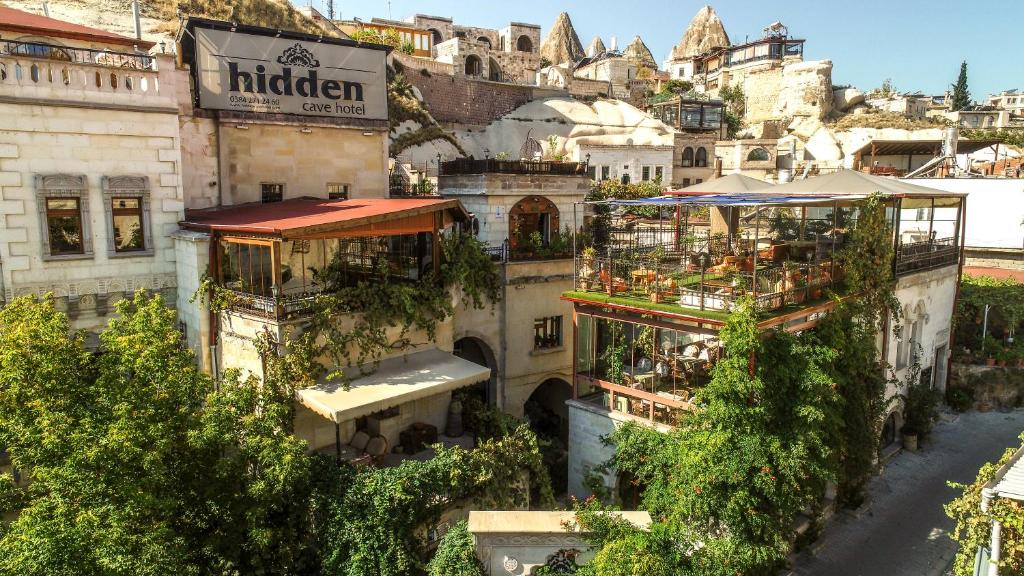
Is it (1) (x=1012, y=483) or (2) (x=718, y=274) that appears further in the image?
(2) (x=718, y=274)

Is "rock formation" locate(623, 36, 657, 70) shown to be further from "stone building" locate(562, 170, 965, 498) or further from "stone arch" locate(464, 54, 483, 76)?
"stone building" locate(562, 170, 965, 498)

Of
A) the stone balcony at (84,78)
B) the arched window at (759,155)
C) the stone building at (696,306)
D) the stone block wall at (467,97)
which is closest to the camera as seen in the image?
the stone balcony at (84,78)

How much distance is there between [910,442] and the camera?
1917 centimetres

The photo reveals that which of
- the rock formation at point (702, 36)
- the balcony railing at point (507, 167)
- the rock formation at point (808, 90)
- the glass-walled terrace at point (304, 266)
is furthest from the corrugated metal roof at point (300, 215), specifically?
the rock formation at point (702, 36)

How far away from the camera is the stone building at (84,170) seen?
1313 centimetres

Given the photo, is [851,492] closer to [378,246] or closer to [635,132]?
[378,246]

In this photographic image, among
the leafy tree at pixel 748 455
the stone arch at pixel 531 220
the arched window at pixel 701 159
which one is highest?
the arched window at pixel 701 159

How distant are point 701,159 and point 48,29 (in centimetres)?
4276

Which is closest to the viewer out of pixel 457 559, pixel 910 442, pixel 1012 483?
pixel 1012 483

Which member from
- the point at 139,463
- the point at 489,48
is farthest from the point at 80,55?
the point at 489,48

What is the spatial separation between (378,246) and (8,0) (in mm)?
26634

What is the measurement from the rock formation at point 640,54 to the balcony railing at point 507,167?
73373mm

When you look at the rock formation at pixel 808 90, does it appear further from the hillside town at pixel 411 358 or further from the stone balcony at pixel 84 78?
the stone balcony at pixel 84 78

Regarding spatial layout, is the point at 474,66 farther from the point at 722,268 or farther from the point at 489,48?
the point at 722,268
